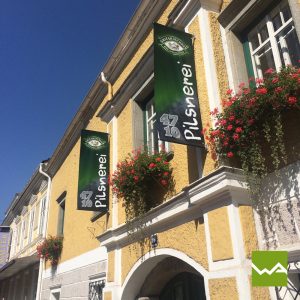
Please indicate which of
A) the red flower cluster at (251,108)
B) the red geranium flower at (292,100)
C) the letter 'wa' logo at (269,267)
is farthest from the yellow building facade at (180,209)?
the red geranium flower at (292,100)

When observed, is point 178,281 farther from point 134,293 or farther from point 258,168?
point 258,168

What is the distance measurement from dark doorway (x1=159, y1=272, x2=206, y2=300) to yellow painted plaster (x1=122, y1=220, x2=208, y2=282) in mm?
721

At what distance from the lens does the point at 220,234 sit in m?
4.50

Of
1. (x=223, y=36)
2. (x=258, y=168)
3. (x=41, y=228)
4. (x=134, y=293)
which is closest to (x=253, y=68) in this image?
(x=223, y=36)

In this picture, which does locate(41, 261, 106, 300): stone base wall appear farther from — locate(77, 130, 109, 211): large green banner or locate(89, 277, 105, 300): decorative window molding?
locate(77, 130, 109, 211): large green banner

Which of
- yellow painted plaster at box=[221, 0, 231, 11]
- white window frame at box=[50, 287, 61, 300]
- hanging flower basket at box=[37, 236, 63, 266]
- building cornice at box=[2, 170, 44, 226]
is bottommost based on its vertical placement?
white window frame at box=[50, 287, 61, 300]

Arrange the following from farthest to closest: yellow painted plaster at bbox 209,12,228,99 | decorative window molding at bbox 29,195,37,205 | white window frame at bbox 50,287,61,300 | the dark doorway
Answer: decorative window molding at bbox 29,195,37,205
white window frame at bbox 50,287,61,300
the dark doorway
yellow painted plaster at bbox 209,12,228,99

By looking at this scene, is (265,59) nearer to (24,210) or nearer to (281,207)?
(281,207)

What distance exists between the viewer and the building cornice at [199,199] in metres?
4.42

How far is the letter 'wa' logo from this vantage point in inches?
123

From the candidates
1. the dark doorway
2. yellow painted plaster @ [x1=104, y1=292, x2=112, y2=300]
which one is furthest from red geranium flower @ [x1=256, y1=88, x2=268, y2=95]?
yellow painted plaster @ [x1=104, y1=292, x2=112, y2=300]

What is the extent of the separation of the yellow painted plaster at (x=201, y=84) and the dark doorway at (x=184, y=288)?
198 cm

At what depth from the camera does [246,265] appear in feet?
13.6

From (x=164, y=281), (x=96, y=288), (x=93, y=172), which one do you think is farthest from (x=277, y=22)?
(x=96, y=288)
